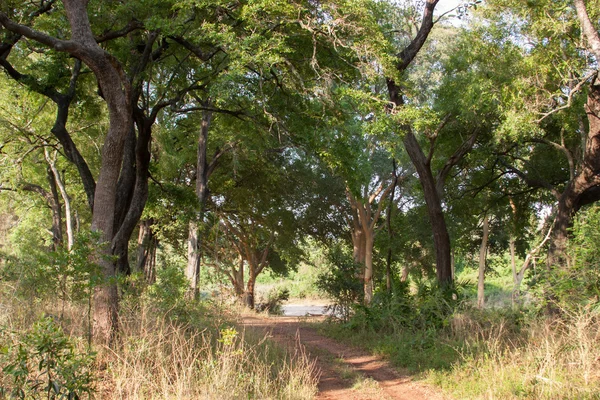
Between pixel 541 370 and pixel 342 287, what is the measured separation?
33.7 feet

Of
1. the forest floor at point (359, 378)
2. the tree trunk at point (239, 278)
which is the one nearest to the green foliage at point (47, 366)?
the forest floor at point (359, 378)

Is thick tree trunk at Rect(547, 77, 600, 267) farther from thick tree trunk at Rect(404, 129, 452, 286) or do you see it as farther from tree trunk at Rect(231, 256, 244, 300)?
tree trunk at Rect(231, 256, 244, 300)

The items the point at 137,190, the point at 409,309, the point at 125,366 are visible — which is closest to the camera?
the point at 125,366

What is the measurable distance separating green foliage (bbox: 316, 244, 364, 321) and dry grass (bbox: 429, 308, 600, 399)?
7.91 metres

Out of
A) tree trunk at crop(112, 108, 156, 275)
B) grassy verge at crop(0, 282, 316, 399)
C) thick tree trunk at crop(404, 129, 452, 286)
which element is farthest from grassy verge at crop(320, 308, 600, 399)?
tree trunk at crop(112, 108, 156, 275)

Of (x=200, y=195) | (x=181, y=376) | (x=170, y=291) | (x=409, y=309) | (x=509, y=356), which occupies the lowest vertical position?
(x=509, y=356)

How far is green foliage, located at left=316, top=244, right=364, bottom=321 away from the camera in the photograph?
17188 mm

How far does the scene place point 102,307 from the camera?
851 cm

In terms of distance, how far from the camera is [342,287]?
680 inches

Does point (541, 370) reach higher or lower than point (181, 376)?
lower

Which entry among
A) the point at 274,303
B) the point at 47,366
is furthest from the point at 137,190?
the point at 274,303

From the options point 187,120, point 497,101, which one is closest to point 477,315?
point 497,101

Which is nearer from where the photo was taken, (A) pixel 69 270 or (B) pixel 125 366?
(B) pixel 125 366

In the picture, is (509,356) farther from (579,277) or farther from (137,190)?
(137,190)
